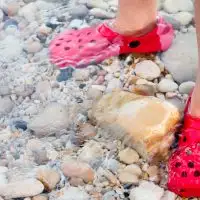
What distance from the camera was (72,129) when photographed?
4.78 feet

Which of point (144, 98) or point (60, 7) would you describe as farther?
point (60, 7)

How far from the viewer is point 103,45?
1.65m

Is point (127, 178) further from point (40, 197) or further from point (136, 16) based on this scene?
point (136, 16)

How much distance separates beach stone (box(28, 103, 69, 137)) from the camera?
1439mm

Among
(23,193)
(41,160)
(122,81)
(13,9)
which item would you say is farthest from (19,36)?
(23,193)

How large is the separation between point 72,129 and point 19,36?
469 millimetres

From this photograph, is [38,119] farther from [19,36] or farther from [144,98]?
[19,36]

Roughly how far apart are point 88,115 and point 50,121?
103 millimetres

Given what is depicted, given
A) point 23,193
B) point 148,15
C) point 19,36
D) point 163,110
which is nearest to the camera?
→ point 23,193

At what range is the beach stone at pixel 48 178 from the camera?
1.31 meters

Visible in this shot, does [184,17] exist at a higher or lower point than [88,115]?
higher

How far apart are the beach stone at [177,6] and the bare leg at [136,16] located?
0.77 ft

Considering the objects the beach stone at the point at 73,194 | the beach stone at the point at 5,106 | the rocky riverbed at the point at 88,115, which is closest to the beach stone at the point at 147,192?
the rocky riverbed at the point at 88,115

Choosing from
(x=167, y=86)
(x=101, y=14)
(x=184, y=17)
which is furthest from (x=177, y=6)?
(x=167, y=86)
